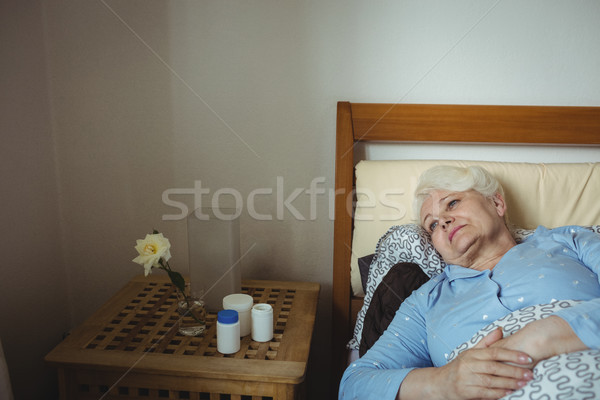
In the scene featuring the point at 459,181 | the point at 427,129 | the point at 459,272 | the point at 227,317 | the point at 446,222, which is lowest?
the point at 227,317

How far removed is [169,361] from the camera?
49.9 inches

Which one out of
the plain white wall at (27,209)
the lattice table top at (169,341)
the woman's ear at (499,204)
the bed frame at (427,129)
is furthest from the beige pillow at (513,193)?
the plain white wall at (27,209)

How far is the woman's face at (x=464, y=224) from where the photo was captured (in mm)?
1336

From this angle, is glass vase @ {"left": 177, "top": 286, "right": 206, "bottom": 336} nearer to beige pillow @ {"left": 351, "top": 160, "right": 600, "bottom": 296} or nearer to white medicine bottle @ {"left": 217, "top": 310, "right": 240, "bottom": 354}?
white medicine bottle @ {"left": 217, "top": 310, "right": 240, "bottom": 354}

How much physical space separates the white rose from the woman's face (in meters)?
0.79

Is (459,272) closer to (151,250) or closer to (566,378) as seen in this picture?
(566,378)

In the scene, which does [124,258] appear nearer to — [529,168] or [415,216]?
[415,216]

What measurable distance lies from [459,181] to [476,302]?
386mm

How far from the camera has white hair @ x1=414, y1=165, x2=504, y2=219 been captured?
144cm

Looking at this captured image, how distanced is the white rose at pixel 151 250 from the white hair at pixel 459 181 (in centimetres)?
82

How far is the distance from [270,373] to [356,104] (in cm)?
99

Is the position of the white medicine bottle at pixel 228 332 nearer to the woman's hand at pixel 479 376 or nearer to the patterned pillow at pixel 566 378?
the woman's hand at pixel 479 376

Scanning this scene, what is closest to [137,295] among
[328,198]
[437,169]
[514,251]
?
[328,198]

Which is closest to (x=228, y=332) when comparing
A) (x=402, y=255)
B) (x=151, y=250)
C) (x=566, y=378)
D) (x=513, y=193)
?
(x=151, y=250)
